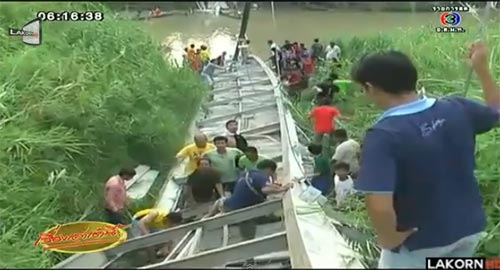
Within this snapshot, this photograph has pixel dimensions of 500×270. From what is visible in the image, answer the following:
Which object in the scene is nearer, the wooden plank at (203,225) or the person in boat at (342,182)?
the wooden plank at (203,225)

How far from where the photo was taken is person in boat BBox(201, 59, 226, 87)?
8781 millimetres

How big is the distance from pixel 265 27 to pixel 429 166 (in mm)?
11956

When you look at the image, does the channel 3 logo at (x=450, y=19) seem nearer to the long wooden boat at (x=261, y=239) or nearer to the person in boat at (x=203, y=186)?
the long wooden boat at (x=261, y=239)

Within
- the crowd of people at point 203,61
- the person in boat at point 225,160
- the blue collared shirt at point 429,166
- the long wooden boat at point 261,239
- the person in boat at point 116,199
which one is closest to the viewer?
the blue collared shirt at point 429,166

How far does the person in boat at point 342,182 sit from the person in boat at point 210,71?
4.65m

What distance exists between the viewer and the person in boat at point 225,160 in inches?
191

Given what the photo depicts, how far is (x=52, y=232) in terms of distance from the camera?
11.7 ft

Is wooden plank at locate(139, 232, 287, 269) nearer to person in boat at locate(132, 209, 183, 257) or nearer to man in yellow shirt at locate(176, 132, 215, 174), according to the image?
person in boat at locate(132, 209, 183, 257)

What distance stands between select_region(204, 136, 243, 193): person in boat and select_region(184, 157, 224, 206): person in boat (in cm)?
5

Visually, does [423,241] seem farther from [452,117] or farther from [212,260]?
[212,260]

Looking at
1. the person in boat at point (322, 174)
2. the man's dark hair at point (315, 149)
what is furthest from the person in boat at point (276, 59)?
the person in boat at point (322, 174)

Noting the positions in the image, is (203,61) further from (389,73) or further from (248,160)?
(389,73)
